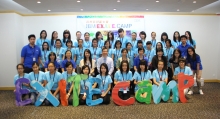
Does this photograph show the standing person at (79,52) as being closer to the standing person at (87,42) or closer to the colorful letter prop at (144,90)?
the standing person at (87,42)

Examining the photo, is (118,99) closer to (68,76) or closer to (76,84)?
(76,84)

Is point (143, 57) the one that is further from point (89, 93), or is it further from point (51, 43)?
point (51, 43)

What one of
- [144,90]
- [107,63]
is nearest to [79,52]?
[107,63]

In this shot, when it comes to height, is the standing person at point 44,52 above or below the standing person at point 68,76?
above

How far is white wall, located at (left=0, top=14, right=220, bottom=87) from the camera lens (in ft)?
23.2

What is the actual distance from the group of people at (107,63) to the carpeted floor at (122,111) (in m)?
0.37

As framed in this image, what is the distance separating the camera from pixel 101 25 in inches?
303

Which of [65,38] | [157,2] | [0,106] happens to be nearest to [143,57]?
[157,2]

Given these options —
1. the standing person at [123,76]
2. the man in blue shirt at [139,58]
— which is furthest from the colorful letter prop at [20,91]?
the man in blue shirt at [139,58]

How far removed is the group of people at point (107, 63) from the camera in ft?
16.5

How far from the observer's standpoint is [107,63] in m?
5.74

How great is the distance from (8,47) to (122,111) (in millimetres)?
4723

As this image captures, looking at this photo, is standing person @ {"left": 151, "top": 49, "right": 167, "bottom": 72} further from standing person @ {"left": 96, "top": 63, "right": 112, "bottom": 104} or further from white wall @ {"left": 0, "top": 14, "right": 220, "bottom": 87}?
white wall @ {"left": 0, "top": 14, "right": 220, "bottom": 87}

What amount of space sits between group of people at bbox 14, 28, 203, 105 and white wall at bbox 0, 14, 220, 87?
123cm
